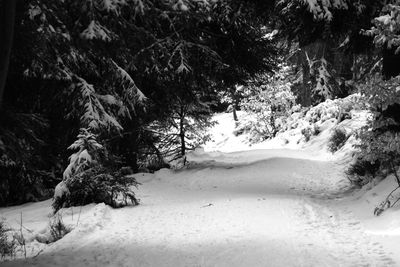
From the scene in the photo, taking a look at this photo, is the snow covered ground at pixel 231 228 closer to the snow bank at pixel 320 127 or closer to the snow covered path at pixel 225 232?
the snow covered path at pixel 225 232

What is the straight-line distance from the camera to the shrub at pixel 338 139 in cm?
1706

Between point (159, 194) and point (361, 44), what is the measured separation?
5.43 metres

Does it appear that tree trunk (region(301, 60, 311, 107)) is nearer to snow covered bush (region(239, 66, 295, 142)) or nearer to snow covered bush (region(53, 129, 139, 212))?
snow covered bush (region(239, 66, 295, 142))

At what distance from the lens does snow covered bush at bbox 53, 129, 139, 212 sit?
787 cm

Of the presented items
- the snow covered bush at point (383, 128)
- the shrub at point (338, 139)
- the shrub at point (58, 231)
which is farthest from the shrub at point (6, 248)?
the shrub at point (338, 139)

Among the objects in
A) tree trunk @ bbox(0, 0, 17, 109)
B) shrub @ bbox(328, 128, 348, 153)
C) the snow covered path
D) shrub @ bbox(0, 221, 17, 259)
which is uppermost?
tree trunk @ bbox(0, 0, 17, 109)

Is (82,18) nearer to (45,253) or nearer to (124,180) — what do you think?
(45,253)

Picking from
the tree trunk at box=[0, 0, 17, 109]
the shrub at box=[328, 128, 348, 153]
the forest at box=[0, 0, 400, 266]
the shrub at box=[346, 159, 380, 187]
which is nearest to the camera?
the tree trunk at box=[0, 0, 17, 109]

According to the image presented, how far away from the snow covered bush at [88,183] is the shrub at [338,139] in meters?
11.2

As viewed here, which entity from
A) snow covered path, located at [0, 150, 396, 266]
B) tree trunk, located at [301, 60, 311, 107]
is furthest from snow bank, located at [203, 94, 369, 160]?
snow covered path, located at [0, 150, 396, 266]

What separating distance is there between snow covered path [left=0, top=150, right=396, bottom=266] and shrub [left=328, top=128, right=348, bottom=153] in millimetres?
7277

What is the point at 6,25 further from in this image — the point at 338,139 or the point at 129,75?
the point at 338,139

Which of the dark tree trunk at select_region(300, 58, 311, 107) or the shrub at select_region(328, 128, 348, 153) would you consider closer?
the shrub at select_region(328, 128, 348, 153)

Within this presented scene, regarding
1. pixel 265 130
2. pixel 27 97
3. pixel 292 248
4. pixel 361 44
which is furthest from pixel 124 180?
pixel 265 130
